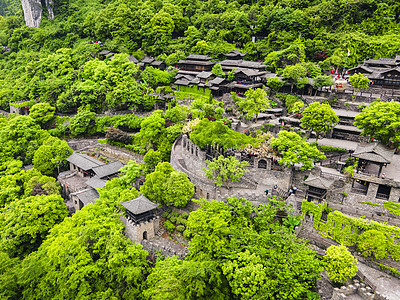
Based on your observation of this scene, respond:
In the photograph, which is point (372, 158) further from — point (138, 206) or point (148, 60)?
point (148, 60)

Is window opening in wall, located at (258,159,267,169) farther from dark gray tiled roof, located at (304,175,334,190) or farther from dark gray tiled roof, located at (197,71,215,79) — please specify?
dark gray tiled roof, located at (197,71,215,79)

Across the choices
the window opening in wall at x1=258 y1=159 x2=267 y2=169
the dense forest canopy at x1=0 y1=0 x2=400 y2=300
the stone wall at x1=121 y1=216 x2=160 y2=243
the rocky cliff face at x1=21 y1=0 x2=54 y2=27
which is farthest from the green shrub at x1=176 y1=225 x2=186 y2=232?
the rocky cliff face at x1=21 y1=0 x2=54 y2=27

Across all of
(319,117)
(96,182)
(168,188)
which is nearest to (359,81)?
(319,117)

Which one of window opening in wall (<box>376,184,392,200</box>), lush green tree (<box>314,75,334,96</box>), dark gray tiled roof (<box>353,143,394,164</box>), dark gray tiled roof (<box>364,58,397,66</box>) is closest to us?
window opening in wall (<box>376,184,392,200</box>)

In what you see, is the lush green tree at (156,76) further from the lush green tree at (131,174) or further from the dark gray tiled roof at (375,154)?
the dark gray tiled roof at (375,154)

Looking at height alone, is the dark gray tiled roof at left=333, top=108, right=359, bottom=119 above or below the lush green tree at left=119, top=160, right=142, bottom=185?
above

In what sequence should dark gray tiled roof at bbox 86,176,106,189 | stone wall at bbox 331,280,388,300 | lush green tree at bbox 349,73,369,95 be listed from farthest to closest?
lush green tree at bbox 349,73,369,95 → dark gray tiled roof at bbox 86,176,106,189 → stone wall at bbox 331,280,388,300

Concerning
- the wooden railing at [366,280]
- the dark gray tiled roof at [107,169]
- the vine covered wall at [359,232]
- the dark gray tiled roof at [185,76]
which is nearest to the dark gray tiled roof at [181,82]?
the dark gray tiled roof at [185,76]
